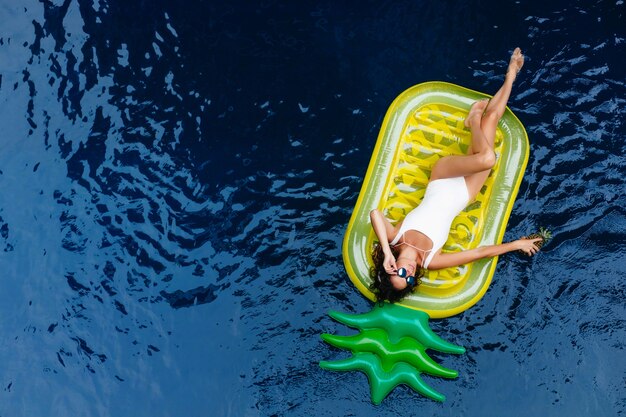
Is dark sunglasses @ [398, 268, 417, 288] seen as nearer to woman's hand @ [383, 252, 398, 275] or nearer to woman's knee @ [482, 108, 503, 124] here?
woman's hand @ [383, 252, 398, 275]

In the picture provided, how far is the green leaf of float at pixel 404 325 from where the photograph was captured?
375 centimetres

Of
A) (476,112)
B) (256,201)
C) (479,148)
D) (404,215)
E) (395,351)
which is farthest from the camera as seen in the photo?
(256,201)

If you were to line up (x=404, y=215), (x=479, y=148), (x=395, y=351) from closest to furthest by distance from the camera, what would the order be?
(x=479, y=148), (x=395, y=351), (x=404, y=215)

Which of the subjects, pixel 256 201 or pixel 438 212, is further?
pixel 256 201

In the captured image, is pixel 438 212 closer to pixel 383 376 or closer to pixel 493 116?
pixel 493 116

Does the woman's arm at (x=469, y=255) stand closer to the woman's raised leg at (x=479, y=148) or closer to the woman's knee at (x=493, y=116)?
the woman's raised leg at (x=479, y=148)

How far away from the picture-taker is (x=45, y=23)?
14.7 ft

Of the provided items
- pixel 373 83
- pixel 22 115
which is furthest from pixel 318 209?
pixel 22 115

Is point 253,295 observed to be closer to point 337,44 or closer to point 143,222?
point 143,222

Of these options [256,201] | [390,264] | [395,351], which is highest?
[256,201]

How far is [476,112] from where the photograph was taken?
12.7 ft

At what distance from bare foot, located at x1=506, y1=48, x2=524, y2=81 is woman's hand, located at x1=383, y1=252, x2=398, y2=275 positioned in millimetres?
1527

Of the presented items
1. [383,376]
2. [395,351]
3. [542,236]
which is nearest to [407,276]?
[395,351]

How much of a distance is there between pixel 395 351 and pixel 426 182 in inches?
46.5
